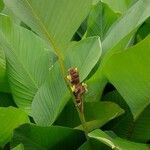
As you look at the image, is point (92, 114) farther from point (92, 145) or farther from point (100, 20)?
point (100, 20)

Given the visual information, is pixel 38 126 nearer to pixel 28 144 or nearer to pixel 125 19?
pixel 28 144

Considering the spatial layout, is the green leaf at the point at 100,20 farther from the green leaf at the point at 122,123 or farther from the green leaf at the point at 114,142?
the green leaf at the point at 114,142

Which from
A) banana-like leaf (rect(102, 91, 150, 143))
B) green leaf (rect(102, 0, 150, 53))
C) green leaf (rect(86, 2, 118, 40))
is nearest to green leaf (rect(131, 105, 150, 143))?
banana-like leaf (rect(102, 91, 150, 143))

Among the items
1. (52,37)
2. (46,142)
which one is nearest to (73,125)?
(46,142)

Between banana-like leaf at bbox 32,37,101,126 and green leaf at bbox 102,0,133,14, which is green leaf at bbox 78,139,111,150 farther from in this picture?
green leaf at bbox 102,0,133,14

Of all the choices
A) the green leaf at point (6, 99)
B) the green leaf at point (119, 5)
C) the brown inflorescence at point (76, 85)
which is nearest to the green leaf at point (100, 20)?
the green leaf at point (119, 5)

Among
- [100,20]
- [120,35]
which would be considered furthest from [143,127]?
[100,20]
